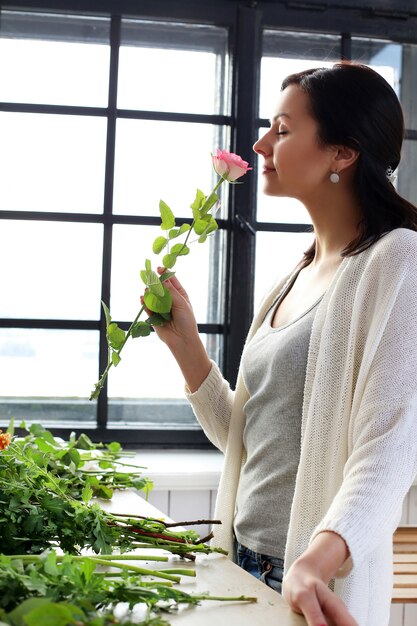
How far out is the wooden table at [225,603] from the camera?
1056 millimetres

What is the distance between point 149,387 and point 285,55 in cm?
122

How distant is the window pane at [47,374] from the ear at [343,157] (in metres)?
1.39

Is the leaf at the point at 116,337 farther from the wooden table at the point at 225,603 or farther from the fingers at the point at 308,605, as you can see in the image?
the fingers at the point at 308,605

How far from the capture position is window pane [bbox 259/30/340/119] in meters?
2.94

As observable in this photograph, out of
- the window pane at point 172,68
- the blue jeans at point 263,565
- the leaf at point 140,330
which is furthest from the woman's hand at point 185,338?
the window pane at point 172,68

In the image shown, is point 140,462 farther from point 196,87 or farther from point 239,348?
point 196,87

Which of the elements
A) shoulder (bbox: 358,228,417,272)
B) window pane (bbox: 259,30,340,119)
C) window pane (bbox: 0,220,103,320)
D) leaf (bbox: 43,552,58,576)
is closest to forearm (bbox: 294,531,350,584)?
leaf (bbox: 43,552,58,576)

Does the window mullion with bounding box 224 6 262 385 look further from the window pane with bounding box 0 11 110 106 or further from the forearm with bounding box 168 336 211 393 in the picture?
the forearm with bounding box 168 336 211 393

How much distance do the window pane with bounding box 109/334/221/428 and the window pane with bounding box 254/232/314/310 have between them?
24cm

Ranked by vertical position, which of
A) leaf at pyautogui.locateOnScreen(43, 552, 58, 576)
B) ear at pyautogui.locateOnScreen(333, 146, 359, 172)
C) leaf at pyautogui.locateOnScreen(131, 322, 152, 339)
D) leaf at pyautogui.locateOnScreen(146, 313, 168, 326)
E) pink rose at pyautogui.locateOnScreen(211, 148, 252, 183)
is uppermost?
ear at pyautogui.locateOnScreen(333, 146, 359, 172)

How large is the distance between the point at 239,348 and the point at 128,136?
0.79 metres

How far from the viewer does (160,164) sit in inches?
115

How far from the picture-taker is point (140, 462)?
2.69 metres

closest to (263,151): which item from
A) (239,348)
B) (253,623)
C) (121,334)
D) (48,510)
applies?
(121,334)
